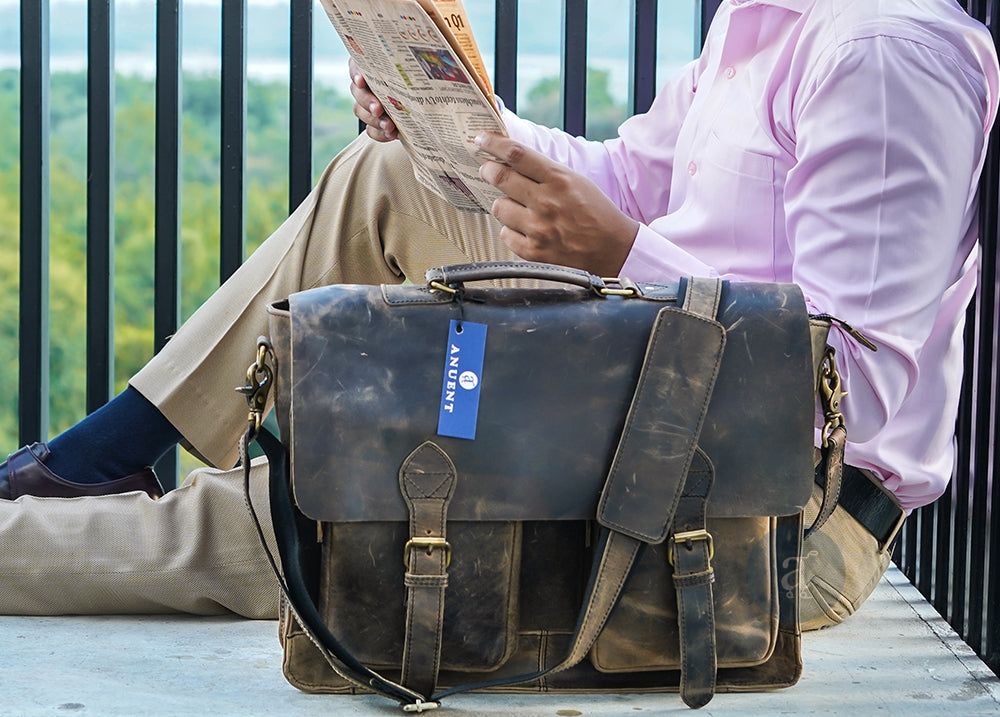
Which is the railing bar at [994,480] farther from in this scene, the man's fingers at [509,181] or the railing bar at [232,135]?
the railing bar at [232,135]

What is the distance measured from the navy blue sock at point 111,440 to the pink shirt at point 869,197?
0.66 m

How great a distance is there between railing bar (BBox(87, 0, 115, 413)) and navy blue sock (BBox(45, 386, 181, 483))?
20.2 inches

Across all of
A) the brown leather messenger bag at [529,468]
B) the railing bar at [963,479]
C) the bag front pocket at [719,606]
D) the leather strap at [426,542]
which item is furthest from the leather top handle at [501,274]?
the railing bar at [963,479]

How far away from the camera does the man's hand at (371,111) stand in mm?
1450

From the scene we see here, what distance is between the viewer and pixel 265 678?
3.43ft

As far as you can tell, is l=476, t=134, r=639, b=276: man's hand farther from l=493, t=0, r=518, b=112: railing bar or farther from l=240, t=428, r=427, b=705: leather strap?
l=493, t=0, r=518, b=112: railing bar

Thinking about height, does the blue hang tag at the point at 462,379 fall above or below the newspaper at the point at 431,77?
below

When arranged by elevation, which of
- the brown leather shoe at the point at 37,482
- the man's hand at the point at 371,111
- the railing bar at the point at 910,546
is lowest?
the railing bar at the point at 910,546

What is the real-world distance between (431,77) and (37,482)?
0.73 m

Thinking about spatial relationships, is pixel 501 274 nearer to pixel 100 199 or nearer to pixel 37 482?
pixel 37 482

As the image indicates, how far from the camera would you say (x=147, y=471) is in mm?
1411

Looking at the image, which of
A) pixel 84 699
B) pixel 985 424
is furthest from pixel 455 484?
pixel 985 424

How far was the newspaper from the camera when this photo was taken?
41.4 inches

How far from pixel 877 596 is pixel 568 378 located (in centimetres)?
74
